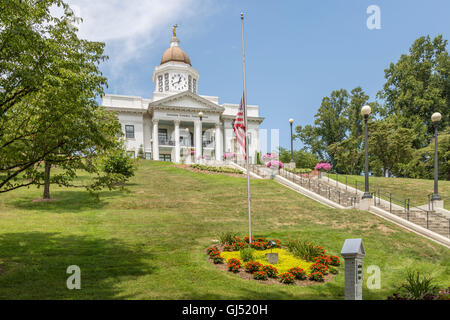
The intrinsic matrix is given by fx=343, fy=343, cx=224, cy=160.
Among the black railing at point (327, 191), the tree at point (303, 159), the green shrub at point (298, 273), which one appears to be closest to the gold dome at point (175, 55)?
the tree at point (303, 159)

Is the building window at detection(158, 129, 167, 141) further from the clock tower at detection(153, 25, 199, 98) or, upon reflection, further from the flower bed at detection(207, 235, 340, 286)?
the flower bed at detection(207, 235, 340, 286)

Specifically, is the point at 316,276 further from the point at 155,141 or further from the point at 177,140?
the point at 155,141

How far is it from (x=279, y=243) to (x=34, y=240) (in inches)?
371

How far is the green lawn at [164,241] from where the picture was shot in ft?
29.5

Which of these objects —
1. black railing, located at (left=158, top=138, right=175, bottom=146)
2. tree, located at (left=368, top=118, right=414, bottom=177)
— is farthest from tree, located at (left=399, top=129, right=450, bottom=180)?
black railing, located at (left=158, top=138, right=175, bottom=146)

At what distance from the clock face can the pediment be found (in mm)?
7853

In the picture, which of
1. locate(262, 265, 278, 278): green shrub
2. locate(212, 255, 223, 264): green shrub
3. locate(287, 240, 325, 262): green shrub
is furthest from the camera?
locate(287, 240, 325, 262): green shrub

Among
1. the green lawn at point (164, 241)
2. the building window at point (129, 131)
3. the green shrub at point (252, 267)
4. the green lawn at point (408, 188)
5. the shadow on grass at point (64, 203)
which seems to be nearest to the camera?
the green lawn at point (164, 241)

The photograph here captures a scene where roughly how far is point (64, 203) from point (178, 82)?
1773 inches

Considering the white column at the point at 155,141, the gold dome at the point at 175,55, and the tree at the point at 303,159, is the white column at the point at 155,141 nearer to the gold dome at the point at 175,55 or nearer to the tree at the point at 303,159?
the gold dome at the point at 175,55

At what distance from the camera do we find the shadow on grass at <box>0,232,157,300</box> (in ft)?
27.7

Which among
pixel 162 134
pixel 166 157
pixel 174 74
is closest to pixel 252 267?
pixel 166 157

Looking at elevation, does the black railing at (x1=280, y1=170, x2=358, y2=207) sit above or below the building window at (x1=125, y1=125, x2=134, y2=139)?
below

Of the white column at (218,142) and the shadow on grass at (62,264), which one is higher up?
the white column at (218,142)
